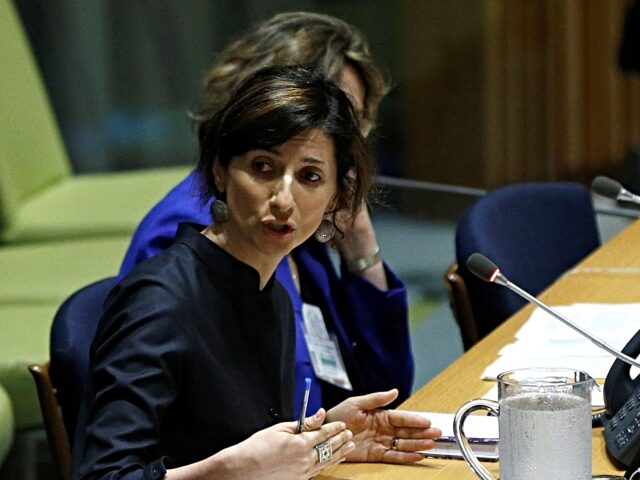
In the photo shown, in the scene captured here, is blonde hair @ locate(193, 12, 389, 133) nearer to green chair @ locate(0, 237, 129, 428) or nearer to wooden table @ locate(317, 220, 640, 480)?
wooden table @ locate(317, 220, 640, 480)

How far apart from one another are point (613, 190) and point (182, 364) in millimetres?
673

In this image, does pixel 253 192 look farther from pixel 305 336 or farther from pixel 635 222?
pixel 635 222

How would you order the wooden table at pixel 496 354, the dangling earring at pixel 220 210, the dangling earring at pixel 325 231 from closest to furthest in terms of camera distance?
1. the wooden table at pixel 496 354
2. the dangling earring at pixel 220 210
3. the dangling earring at pixel 325 231

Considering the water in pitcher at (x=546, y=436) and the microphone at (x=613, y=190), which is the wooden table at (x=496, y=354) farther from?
the microphone at (x=613, y=190)

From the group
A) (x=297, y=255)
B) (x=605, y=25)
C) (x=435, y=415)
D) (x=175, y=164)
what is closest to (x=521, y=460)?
(x=435, y=415)

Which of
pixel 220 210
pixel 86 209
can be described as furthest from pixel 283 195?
pixel 86 209

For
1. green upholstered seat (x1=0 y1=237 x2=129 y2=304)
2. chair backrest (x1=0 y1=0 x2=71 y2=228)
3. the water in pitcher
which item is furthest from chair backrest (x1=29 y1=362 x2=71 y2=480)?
chair backrest (x1=0 y1=0 x2=71 y2=228)

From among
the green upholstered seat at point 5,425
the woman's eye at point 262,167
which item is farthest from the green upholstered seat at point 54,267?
the woman's eye at point 262,167

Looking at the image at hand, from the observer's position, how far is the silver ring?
1.41 meters

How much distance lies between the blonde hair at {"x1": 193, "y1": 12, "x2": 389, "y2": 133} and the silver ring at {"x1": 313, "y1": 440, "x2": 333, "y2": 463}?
985 mm

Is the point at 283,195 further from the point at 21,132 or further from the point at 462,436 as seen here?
the point at 21,132

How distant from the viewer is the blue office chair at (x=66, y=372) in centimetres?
189

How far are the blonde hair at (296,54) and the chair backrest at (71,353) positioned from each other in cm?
52

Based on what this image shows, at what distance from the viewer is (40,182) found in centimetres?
420
